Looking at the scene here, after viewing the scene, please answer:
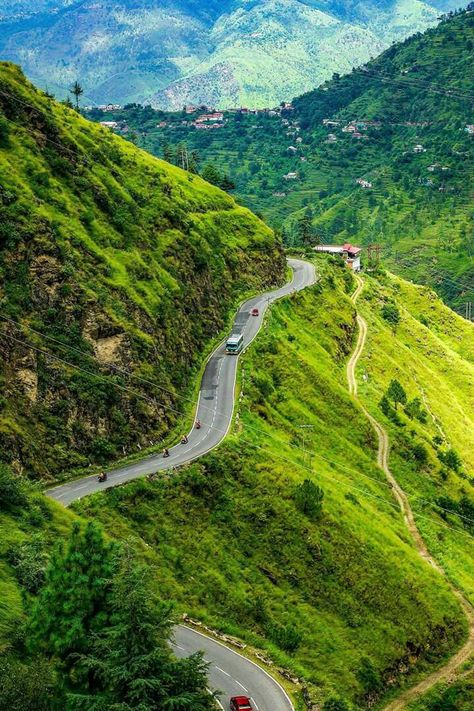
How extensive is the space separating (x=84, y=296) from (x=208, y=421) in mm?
15988

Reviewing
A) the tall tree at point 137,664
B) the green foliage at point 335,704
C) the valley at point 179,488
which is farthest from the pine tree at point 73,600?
the green foliage at point 335,704

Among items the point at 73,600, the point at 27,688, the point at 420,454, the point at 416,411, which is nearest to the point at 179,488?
the point at 73,600

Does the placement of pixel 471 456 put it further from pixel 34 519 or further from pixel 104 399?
pixel 34 519

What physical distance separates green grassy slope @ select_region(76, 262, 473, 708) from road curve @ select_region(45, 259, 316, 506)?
4.40 feet

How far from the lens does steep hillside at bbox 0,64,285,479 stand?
182 feet

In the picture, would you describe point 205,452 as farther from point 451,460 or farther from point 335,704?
point 451,460

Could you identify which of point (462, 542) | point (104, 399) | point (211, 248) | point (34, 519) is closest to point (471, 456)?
point (462, 542)

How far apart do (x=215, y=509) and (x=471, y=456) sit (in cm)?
5827

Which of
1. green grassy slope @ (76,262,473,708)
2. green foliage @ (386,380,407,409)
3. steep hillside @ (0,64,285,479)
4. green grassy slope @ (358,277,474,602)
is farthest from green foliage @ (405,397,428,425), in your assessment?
steep hillside @ (0,64,285,479)

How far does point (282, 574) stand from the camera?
56.0 meters

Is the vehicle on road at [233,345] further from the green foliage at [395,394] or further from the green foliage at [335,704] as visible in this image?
the green foliage at [335,704]

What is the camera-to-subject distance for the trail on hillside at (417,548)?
56119mm

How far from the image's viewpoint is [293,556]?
57.5 metres

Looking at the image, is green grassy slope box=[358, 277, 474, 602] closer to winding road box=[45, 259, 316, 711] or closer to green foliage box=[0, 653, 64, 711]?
winding road box=[45, 259, 316, 711]
